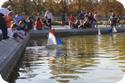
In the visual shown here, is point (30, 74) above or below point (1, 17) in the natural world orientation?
below

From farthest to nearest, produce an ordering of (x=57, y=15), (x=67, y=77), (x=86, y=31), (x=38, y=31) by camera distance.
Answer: (x=57, y=15), (x=86, y=31), (x=38, y=31), (x=67, y=77)

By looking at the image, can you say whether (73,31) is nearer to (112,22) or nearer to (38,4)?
(112,22)

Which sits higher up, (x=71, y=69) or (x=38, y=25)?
(x=71, y=69)

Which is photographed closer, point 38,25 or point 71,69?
point 71,69

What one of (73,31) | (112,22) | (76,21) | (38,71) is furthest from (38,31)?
(38,71)

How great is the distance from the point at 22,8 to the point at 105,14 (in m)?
22.5

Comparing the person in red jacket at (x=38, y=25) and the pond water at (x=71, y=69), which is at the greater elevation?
the pond water at (x=71, y=69)

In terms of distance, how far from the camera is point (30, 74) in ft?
44.5

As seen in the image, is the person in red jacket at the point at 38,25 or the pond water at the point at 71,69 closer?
the pond water at the point at 71,69

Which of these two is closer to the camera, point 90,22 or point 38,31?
point 38,31

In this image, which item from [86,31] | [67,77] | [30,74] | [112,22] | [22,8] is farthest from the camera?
[22,8]

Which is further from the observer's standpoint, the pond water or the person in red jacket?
the person in red jacket

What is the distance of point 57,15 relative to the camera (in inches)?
3366

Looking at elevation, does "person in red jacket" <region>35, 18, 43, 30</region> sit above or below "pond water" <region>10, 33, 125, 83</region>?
below
